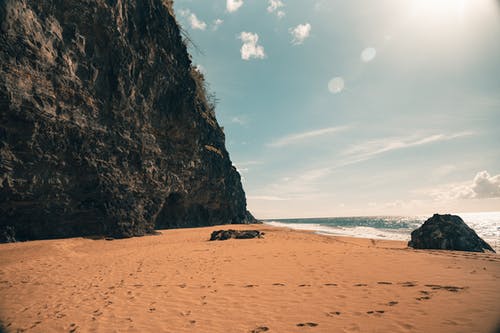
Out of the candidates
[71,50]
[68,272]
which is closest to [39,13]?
[71,50]

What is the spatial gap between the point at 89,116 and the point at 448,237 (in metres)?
26.7

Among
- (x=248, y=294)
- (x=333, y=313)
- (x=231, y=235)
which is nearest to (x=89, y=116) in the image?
(x=231, y=235)

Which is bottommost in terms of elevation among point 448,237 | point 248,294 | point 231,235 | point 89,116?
point 248,294

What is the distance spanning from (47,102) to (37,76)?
1.56m

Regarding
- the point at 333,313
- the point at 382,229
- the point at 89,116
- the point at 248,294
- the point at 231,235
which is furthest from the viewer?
the point at 382,229

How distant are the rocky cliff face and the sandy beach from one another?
512 cm

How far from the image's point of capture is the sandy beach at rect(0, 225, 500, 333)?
206 inches

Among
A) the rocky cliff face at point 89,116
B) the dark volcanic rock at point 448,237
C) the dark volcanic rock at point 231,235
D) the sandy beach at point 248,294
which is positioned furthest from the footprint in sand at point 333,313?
the rocky cliff face at point 89,116

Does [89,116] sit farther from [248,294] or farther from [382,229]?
[382,229]

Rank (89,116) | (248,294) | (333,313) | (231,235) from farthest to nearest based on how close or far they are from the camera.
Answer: (231,235) < (89,116) < (248,294) < (333,313)

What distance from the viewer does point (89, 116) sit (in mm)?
19047

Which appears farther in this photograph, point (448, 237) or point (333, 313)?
point (448, 237)

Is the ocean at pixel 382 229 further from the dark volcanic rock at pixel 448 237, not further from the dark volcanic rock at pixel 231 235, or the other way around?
the dark volcanic rock at pixel 231 235

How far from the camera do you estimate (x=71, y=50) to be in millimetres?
18156
